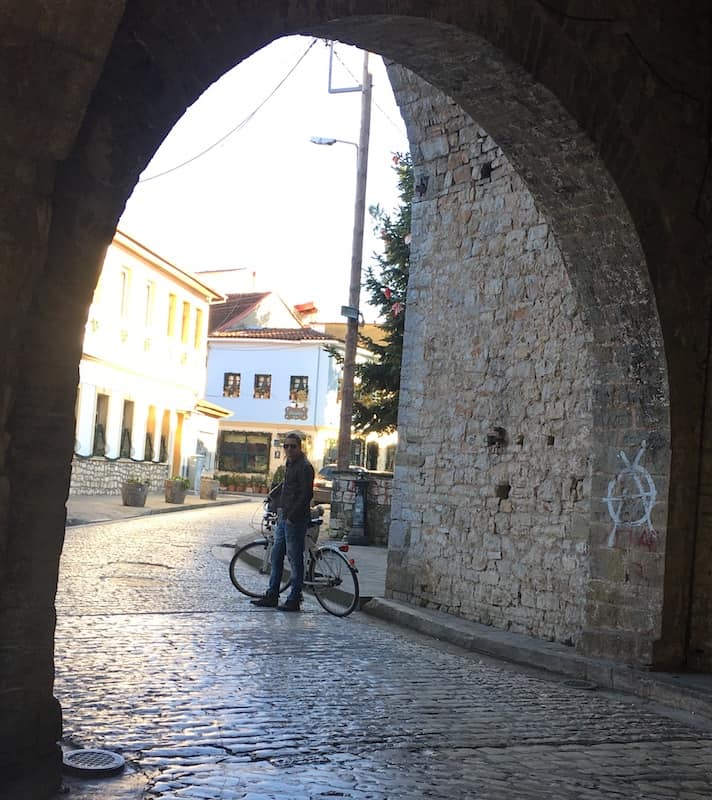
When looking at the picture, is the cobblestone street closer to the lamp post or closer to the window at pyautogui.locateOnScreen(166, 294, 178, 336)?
the lamp post

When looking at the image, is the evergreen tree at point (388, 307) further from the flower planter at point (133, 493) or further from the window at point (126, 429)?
the window at point (126, 429)

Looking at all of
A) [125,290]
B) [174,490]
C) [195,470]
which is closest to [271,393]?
[195,470]

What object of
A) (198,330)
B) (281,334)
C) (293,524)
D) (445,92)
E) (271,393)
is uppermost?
(281,334)

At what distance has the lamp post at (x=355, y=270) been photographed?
19250mm

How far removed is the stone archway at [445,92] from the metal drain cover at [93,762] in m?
0.12

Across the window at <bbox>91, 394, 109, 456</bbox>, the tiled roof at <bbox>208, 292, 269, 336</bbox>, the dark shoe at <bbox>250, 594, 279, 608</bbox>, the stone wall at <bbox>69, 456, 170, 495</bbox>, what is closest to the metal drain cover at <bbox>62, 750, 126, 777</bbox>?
the dark shoe at <bbox>250, 594, 279, 608</bbox>

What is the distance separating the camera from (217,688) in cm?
594

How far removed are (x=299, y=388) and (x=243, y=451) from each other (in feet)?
13.5

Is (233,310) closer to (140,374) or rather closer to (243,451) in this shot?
(243,451)

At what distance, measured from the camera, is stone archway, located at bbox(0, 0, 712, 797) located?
3.86m

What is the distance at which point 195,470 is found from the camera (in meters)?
35.4

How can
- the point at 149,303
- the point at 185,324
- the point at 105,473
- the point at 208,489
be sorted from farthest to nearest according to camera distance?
the point at 185,324
the point at 208,489
the point at 149,303
the point at 105,473

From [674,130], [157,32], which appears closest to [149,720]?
[157,32]

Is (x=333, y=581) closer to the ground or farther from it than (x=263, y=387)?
closer to the ground
